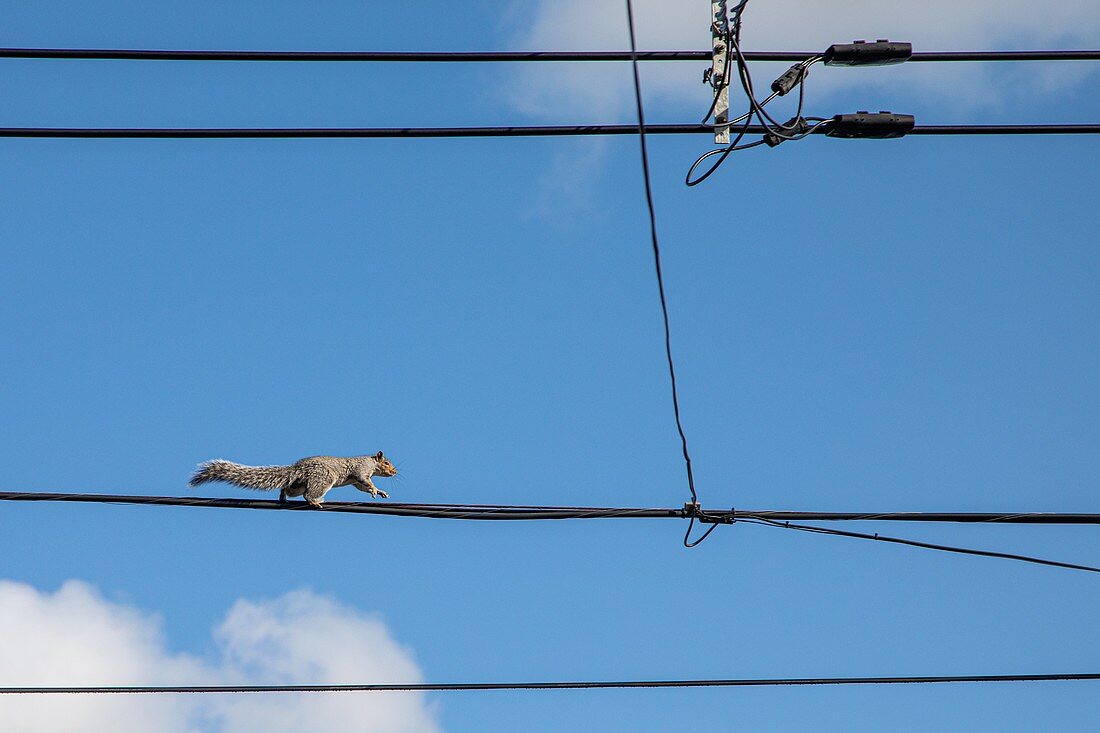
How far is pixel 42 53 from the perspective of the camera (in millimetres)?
8117

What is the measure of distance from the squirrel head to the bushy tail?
234 centimetres

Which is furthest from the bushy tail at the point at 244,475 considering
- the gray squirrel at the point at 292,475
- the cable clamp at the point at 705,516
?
the cable clamp at the point at 705,516

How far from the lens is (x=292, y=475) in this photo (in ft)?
40.0

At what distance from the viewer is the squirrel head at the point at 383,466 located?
1458 cm

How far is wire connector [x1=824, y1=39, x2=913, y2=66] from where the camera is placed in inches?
308

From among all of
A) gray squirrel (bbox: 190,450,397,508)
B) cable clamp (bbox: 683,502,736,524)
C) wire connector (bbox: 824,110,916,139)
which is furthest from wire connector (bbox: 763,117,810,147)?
gray squirrel (bbox: 190,450,397,508)

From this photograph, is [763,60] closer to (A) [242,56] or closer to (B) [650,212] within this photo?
(B) [650,212]

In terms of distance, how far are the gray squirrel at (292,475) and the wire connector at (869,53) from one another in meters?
6.17

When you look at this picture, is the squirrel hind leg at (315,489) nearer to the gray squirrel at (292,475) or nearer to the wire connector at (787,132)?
the gray squirrel at (292,475)

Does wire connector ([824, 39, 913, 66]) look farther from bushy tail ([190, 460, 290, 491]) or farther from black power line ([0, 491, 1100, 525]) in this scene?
bushy tail ([190, 460, 290, 491])

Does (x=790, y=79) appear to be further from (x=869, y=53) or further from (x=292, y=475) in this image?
(x=292, y=475)

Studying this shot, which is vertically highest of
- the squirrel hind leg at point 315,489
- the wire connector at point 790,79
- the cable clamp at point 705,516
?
the wire connector at point 790,79

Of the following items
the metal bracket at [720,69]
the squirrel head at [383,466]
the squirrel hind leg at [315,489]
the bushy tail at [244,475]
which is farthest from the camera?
the squirrel head at [383,466]

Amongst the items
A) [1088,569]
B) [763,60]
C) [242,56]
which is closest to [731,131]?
[763,60]
